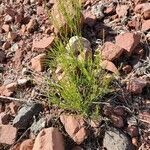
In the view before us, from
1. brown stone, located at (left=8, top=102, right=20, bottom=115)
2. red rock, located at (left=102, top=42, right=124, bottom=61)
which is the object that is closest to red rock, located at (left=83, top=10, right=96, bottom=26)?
red rock, located at (left=102, top=42, right=124, bottom=61)

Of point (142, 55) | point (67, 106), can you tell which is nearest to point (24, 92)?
point (67, 106)

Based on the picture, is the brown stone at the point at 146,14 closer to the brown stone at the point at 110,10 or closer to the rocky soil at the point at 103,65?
the rocky soil at the point at 103,65

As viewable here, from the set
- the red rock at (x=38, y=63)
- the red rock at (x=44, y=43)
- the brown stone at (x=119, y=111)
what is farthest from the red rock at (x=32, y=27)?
the brown stone at (x=119, y=111)

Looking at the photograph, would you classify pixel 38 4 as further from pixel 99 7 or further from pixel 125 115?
pixel 125 115

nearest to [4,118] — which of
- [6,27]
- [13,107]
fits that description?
[13,107]

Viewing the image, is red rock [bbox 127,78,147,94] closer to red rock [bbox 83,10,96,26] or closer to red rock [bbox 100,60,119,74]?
red rock [bbox 100,60,119,74]
